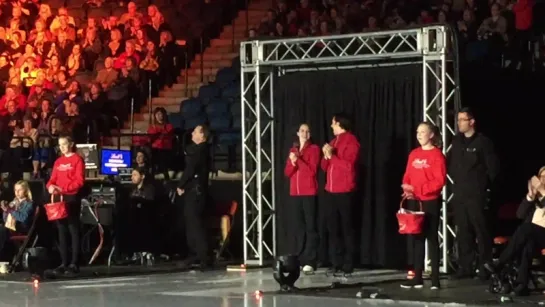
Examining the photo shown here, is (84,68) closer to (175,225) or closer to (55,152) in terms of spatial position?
(55,152)

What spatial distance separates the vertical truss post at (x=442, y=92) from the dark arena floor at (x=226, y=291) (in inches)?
28.2

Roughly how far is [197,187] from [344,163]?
2.24 metres

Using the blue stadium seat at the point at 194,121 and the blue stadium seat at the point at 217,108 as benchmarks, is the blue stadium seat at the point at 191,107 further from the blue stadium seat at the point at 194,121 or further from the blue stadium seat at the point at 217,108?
the blue stadium seat at the point at 217,108

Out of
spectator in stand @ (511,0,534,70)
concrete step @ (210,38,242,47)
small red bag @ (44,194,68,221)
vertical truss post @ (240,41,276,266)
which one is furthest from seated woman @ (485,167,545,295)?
concrete step @ (210,38,242,47)

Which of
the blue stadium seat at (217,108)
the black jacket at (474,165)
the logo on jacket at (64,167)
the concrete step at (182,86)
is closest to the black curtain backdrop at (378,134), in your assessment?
the black jacket at (474,165)

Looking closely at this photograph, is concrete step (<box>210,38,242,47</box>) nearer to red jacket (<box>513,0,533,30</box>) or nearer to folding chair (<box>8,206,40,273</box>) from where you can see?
red jacket (<box>513,0,533,30</box>)

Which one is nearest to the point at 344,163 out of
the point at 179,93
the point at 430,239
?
the point at 430,239

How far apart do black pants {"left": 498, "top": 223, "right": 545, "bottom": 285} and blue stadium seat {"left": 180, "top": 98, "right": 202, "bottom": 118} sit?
9.05 m

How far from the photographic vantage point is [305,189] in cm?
1424

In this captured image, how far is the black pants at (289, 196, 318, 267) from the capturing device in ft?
46.9

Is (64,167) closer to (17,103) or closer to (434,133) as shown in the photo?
(434,133)

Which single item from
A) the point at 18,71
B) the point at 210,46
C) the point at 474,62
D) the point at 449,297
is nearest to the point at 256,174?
the point at 474,62

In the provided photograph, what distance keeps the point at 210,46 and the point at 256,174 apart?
8.10 meters

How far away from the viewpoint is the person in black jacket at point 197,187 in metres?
14.9
